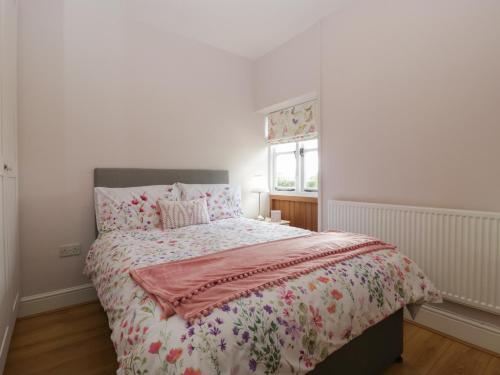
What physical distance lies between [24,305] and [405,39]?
12.2ft

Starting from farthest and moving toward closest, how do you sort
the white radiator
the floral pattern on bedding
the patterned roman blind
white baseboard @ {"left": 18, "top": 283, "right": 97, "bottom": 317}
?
1. the patterned roman blind
2. white baseboard @ {"left": 18, "top": 283, "right": 97, "bottom": 317}
3. the white radiator
4. the floral pattern on bedding

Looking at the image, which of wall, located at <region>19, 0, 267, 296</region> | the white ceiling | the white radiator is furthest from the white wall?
wall, located at <region>19, 0, 267, 296</region>

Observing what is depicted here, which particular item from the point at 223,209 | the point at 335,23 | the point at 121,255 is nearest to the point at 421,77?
the point at 335,23

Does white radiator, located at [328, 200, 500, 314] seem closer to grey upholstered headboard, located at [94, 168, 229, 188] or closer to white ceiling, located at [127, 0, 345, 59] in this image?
grey upholstered headboard, located at [94, 168, 229, 188]

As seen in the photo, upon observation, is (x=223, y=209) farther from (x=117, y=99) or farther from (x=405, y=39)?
(x=405, y=39)

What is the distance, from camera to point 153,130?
277 cm

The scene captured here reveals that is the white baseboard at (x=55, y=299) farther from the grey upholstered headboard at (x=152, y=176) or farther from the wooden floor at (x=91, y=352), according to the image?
the grey upholstered headboard at (x=152, y=176)

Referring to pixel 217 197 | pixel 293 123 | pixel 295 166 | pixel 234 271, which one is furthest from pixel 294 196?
pixel 234 271

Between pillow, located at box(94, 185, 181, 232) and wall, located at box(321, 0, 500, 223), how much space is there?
172 cm

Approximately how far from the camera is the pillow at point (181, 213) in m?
2.33

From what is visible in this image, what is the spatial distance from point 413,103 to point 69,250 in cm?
312

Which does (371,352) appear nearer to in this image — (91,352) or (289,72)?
(91,352)

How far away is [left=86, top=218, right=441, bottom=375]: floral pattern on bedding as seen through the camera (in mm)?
777

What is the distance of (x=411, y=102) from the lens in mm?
2066
